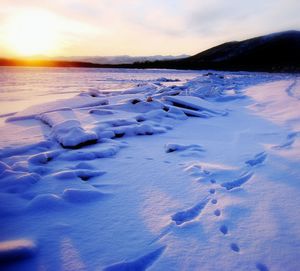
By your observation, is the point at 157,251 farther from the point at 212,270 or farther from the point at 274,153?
the point at 274,153

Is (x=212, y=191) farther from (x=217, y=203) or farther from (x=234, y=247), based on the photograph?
(x=234, y=247)

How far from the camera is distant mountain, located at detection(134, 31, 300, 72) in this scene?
6433 cm

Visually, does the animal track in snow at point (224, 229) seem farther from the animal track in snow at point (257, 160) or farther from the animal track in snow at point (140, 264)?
the animal track in snow at point (257, 160)

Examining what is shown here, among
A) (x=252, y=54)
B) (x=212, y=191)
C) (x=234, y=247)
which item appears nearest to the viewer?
(x=234, y=247)

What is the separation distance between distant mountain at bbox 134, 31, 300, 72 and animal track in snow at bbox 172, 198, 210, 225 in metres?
61.1

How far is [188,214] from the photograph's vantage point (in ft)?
5.90

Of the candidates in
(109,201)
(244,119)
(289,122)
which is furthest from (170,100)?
(109,201)

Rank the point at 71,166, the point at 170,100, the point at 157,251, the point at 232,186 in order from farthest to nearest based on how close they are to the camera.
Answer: the point at 170,100, the point at 71,166, the point at 232,186, the point at 157,251

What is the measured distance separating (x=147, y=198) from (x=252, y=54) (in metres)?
80.4

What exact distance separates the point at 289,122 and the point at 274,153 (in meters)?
1.82

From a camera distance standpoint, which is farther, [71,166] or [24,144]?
[24,144]

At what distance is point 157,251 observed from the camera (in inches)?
56.7

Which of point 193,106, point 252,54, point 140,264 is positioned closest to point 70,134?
point 140,264

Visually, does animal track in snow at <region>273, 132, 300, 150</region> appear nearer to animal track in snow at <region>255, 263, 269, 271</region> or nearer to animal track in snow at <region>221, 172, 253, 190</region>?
animal track in snow at <region>221, 172, 253, 190</region>
